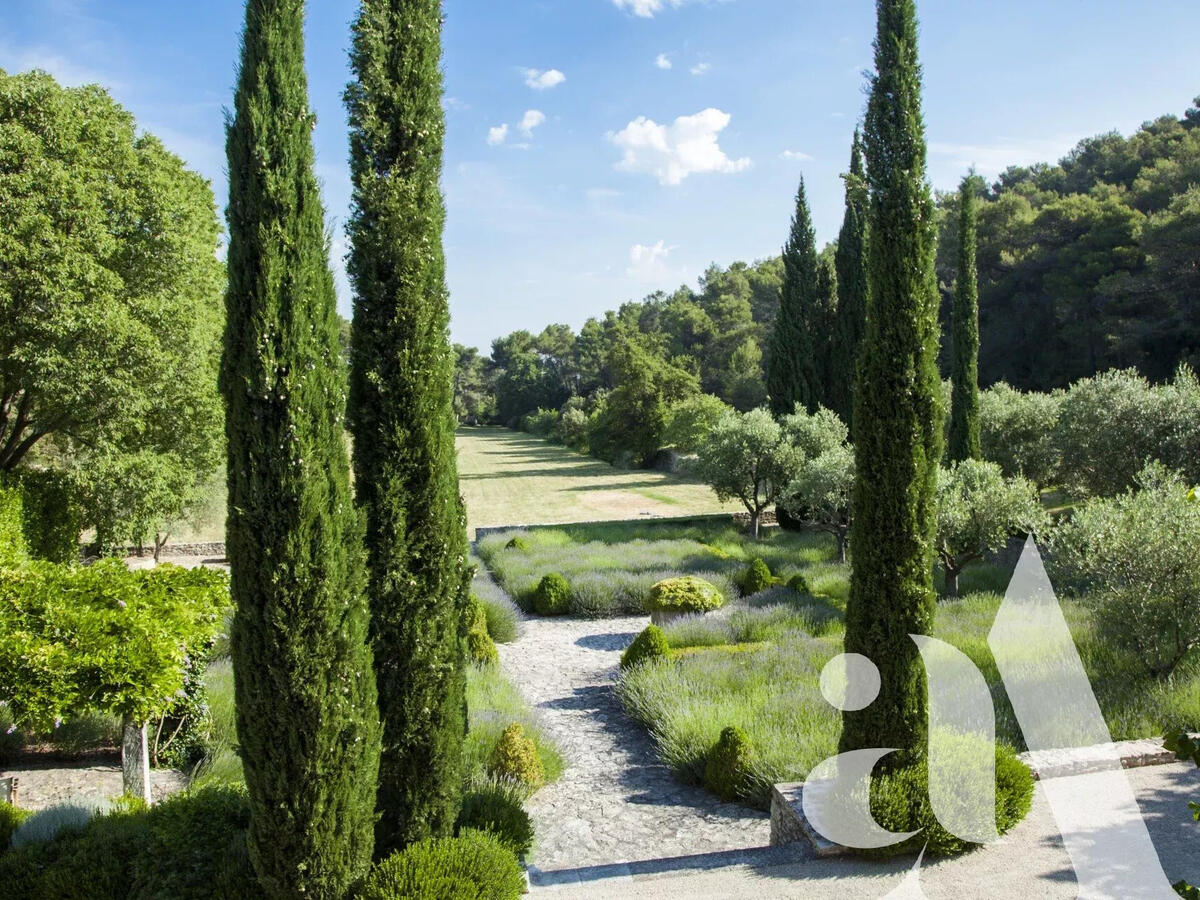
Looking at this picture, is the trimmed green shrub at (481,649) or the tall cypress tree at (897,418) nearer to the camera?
the tall cypress tree at (897,418)

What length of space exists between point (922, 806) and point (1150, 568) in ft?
14.7

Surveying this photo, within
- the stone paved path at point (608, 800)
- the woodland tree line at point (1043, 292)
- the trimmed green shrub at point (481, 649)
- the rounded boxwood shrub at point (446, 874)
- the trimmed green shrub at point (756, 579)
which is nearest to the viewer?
the rounded boxwood shrub at point (446, 874)

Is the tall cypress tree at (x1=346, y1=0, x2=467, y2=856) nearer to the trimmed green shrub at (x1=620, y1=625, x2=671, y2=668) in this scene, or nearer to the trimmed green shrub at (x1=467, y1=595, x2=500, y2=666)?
the trimmed green shrub at (x1=620, y1=625, x2=671, y2=668)

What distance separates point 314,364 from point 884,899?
4649mm

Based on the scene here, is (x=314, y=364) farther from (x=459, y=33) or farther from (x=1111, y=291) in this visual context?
(x=1111, y=291)

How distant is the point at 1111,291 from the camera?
2817 centimetres

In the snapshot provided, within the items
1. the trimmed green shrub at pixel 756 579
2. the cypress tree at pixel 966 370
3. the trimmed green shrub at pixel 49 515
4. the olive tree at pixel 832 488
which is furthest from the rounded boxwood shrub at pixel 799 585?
the trimmed green shrub at pixel 49 515

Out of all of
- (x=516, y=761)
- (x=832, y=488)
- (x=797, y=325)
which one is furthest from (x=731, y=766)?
(x=797, y=325)

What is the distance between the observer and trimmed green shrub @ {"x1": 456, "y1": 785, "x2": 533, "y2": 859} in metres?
5.25

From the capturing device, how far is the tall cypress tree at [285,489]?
409 centimetres

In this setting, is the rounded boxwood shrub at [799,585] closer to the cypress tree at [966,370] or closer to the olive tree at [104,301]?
the cypress tree at [966,370]

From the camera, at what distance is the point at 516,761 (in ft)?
23.3

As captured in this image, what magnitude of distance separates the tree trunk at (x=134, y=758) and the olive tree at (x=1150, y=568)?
941 cm

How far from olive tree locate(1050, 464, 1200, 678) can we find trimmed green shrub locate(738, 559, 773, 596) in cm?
675
